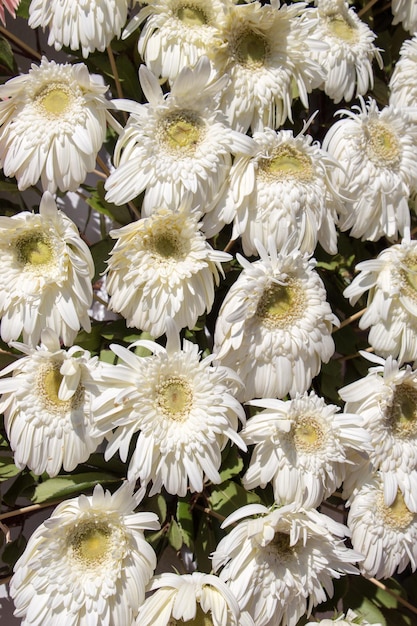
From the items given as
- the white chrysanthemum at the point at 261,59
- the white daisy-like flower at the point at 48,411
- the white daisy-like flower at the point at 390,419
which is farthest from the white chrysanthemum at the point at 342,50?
the white daisy-like flower at the point at 48,411

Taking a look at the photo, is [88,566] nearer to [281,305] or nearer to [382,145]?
[281,305]

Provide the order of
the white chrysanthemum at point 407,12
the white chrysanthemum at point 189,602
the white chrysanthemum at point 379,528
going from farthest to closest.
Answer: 1. the white chrysanthemum at point 407,12
2. the white chrysanthemum at point 379,528
3. the white chrysanthemum at point 189,602

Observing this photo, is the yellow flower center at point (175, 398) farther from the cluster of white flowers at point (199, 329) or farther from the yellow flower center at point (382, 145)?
the yellow flower center at point (382, 145)

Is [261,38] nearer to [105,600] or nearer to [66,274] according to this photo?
[66,274]

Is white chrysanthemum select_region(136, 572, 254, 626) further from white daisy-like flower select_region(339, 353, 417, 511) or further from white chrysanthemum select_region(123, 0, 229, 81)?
white chrysanthemum select_region(123, 0, 229, 81)

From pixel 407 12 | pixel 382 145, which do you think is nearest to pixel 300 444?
pixel 382 145

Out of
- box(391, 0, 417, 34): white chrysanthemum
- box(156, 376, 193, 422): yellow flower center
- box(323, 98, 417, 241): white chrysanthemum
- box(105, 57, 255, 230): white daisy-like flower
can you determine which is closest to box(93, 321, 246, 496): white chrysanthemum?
box(156, 376, 193, 422): yellow flower center
